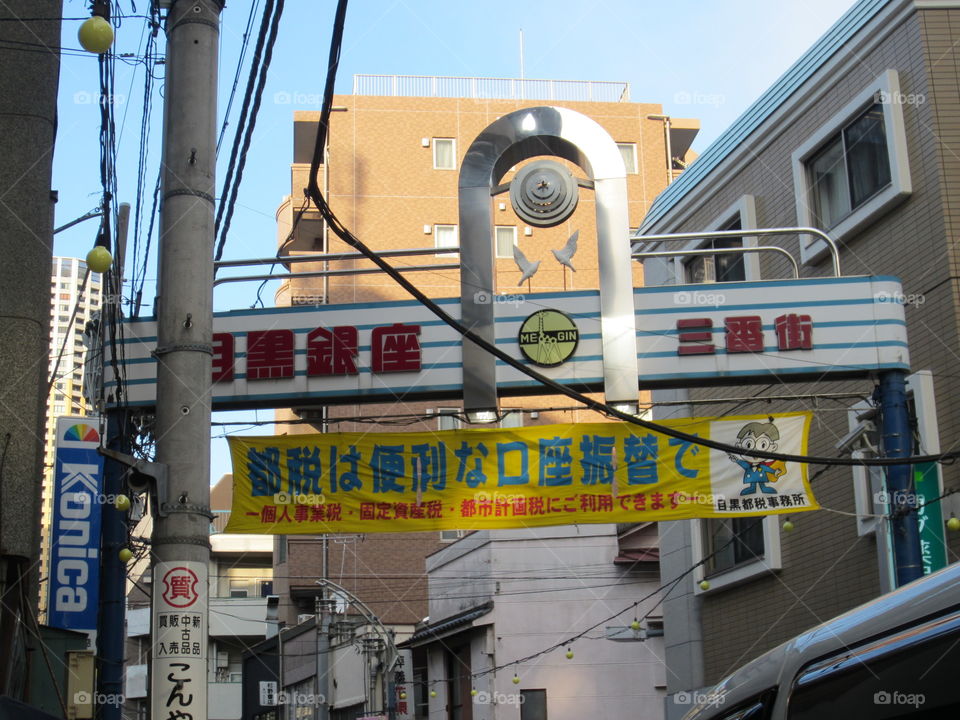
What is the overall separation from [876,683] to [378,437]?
29.6 ft

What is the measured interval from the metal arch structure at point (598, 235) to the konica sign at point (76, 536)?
631 cm

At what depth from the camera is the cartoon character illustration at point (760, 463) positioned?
13016 mm

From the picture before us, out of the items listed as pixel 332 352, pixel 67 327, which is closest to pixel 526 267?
pixel 332 352

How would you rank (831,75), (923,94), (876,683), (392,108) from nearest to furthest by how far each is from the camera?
(876,683), (923,94), (831,75), (392,108)

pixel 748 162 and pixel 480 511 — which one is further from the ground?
pixel 748 162

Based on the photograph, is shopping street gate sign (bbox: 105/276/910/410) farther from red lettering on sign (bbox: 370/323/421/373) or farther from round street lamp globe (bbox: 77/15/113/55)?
round street lamp globe (bbox: 77/15/113/55)

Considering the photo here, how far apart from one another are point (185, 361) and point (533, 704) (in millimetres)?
24916

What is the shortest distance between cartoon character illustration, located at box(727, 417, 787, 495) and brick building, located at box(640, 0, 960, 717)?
0.39 m

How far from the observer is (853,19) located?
16.8 metres

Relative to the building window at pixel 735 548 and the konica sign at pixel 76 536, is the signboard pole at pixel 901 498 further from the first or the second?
the konica sign at pixel 76 536

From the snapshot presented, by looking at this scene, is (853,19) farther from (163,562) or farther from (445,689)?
(445,689)

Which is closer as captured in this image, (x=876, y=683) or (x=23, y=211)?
(x=876, y=683)

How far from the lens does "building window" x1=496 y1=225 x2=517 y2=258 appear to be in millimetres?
44969

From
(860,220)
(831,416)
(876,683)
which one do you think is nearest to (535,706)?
(831,416)
